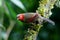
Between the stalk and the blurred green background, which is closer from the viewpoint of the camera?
the stalk

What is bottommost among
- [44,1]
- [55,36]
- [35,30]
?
[35,30]

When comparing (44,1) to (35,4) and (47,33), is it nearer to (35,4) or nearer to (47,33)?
(35,4)

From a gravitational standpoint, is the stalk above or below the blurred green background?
below

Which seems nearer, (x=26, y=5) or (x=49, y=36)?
(x=26, y=5)

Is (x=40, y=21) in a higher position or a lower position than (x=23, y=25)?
lower

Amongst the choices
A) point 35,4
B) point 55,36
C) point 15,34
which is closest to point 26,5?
point 35,4

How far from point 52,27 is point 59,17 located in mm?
132

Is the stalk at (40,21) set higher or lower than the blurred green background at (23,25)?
lower

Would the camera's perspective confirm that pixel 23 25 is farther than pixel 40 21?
Yes

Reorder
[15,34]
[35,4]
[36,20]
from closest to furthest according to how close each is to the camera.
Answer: [36,20] → [35,4] → [15,34]

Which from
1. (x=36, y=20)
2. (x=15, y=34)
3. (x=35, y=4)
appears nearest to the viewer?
(x=36, y=20)

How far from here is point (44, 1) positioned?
2.84 ft

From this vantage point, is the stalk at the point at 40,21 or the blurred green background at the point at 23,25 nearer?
the stalk at the point at 40,21

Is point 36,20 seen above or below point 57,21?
below
